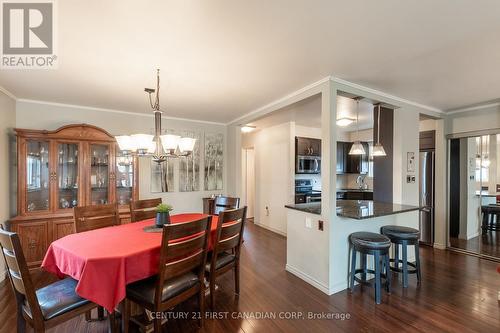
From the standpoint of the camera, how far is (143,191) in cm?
424

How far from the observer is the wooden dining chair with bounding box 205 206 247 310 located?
7.43 ft

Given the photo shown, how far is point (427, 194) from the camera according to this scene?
170 inches

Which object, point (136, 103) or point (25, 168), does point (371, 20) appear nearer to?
point (136, 103)

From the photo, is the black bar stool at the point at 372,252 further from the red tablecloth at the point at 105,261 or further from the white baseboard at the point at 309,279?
the red tablecloth at the point at 105,261

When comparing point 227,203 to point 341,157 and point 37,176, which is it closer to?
point 37,176

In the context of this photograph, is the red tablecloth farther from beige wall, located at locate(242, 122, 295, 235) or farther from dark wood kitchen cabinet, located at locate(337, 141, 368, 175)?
dark wood kitchen cabinet, located at locate(337, 141, 368, 175)

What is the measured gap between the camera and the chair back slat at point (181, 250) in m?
1.68

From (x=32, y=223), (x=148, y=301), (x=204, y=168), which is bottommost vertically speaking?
(x=148, y=301)

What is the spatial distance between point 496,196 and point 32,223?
299 inches

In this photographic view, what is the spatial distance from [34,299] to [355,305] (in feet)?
8.78

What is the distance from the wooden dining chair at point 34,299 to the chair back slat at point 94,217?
0.80 metres

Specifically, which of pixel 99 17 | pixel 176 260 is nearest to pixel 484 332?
pixel 176 260

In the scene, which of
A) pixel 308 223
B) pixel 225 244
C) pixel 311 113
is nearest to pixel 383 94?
pixel 311 113

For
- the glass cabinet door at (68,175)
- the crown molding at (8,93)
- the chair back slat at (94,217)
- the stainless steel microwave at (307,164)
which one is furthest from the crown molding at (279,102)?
the crown molding at (8,93)
